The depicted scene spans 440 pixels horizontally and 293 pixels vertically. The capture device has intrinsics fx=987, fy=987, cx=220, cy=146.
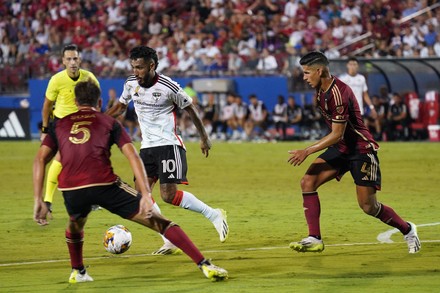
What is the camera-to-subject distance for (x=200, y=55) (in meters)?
31.9

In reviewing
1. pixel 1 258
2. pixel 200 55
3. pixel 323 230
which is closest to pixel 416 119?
pixel 200 55

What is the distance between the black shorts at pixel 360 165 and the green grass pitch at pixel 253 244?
82 cm

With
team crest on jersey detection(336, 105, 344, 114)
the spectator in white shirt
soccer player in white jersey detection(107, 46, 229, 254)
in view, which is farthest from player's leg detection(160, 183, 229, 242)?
the spectator in white shirt

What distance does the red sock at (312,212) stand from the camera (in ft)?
35.5

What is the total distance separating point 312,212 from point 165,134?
6.25ft

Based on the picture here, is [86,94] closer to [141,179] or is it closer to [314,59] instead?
[141,179]

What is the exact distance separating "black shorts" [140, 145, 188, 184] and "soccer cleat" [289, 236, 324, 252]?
60.1 inches

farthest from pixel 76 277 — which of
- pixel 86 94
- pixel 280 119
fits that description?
pixel 280 119

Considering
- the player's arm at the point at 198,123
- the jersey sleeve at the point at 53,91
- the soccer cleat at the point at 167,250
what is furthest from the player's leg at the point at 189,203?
the jersey sleeve at the point at 53,91

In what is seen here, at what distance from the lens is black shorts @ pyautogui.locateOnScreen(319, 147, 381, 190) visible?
10641 mm

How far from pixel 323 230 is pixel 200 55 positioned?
19454mm

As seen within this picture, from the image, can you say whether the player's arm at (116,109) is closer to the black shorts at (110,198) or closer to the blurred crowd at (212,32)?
the black shorts at (110,198)

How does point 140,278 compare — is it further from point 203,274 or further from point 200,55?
point 200,55

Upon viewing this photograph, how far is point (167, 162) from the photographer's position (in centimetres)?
1124
